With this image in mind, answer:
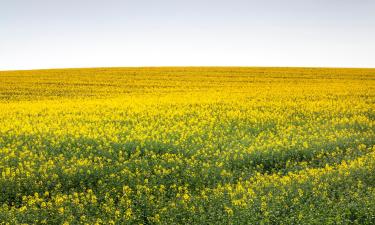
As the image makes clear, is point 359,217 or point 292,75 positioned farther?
point 292,75

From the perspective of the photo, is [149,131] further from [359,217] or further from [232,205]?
[359,217]

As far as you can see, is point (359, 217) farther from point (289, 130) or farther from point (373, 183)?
point (289, 130)

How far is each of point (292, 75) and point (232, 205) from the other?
39.2 meters

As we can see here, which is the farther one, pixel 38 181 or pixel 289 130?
pixel 289 130

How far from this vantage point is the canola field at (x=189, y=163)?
8.45m

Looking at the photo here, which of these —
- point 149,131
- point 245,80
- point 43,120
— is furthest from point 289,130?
point 245,80

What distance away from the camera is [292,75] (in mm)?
45969

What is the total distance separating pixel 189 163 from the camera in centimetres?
1184

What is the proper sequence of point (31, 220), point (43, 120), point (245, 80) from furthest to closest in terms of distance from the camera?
1. point (245, 80)
2. point (43, 120)
3. point (31, 220)

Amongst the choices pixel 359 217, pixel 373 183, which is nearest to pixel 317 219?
pixel 359 217

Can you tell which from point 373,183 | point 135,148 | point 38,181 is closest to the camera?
point 373,183

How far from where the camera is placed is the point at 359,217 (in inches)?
313

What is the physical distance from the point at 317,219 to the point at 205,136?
7.61m

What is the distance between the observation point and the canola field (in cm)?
845
